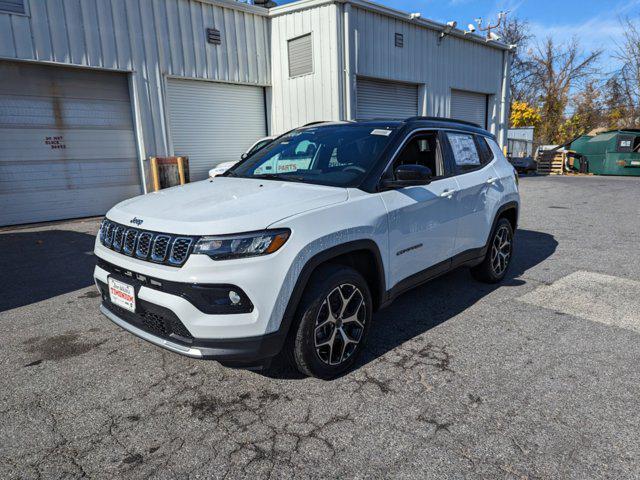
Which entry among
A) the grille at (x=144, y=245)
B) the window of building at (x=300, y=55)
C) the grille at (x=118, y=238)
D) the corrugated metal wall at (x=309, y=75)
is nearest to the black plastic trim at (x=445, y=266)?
the grille at (x=144, y=245)

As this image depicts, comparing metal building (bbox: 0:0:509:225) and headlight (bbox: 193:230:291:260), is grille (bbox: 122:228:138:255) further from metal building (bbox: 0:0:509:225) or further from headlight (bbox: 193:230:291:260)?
metal building (bbox: 0:0:509:225)

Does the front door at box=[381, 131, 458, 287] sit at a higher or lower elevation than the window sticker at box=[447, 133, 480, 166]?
lower

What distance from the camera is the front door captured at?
3.30 m

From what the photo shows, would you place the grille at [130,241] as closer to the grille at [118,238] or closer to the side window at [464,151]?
the grille at [118,238]

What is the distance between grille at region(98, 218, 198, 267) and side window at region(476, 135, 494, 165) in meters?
3.35

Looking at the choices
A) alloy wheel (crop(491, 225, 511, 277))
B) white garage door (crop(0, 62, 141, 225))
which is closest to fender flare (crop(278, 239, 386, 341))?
alloy wheel (crop(491, 225, 511, 277))

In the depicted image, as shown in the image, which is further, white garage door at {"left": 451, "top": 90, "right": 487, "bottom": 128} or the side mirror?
white garage door at {"left": 451, "top": 90, "right": 487, "bottom": 128}

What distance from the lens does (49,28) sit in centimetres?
902

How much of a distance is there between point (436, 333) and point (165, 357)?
214 centimetres

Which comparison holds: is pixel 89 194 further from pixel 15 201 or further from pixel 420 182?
pixel 420 182

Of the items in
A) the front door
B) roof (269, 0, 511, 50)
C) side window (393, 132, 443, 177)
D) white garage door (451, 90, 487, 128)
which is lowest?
the front door

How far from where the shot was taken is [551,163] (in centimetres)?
2223

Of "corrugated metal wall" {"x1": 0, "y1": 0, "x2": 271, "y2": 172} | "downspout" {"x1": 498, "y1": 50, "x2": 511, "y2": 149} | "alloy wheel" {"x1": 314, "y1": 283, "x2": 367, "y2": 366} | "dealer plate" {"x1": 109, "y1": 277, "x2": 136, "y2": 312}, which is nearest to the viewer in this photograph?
"dealer plate" {"x1": 109, "y1": 277, "x2": 136, "y2": 312}

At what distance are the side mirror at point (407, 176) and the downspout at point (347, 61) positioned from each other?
9675 millimetres
